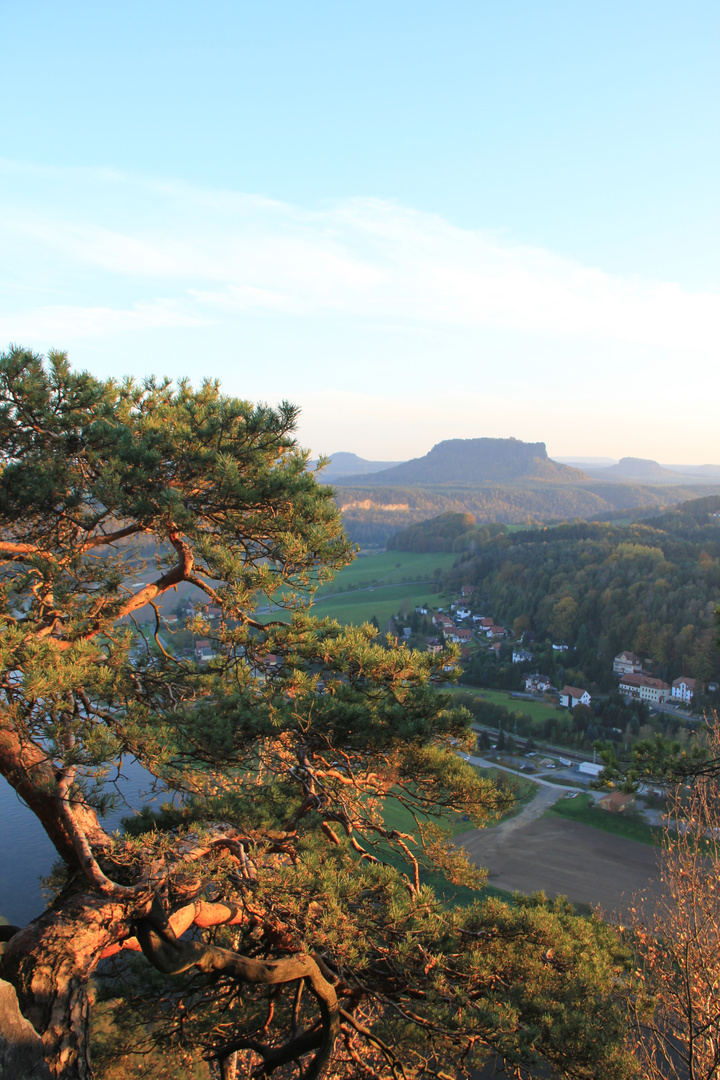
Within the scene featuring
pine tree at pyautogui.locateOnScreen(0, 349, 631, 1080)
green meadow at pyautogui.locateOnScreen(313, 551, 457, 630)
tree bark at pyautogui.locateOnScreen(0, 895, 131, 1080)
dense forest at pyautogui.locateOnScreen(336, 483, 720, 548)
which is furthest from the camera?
dense forest at pyautogui.locateOnScreen(336, 483, 720, 548)

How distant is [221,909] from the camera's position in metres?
3.33

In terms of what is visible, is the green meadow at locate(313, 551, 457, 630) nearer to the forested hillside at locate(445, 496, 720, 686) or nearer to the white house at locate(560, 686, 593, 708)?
the forested hillside at locate(445, 496, 720, 686)

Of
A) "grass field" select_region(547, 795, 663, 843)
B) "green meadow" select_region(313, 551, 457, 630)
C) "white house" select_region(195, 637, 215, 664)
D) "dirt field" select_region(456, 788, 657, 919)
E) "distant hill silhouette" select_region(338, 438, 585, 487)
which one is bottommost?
"grass field" select_region(547, 795, 663, 843)

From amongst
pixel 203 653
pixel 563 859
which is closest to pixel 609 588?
pixel 563 859

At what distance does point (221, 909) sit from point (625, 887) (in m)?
20.7

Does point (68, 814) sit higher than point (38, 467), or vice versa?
point (38, 467)

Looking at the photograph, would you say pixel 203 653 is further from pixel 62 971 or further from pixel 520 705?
pixel 62 971

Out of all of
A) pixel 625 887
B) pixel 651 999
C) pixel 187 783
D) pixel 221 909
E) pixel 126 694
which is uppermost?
pixel 126 694

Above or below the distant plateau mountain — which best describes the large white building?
below

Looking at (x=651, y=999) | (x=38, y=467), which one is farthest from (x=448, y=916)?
(x=38, y=467)

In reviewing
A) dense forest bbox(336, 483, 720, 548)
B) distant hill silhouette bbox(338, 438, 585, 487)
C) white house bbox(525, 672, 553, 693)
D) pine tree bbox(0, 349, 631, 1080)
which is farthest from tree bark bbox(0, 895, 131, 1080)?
distant hill silhouette bbox(338, 438, 585, 487)

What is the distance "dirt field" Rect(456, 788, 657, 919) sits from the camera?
19297mm

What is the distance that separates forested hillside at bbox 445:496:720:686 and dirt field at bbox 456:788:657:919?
16.4 m

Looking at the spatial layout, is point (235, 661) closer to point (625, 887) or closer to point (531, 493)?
point (625, 887)
